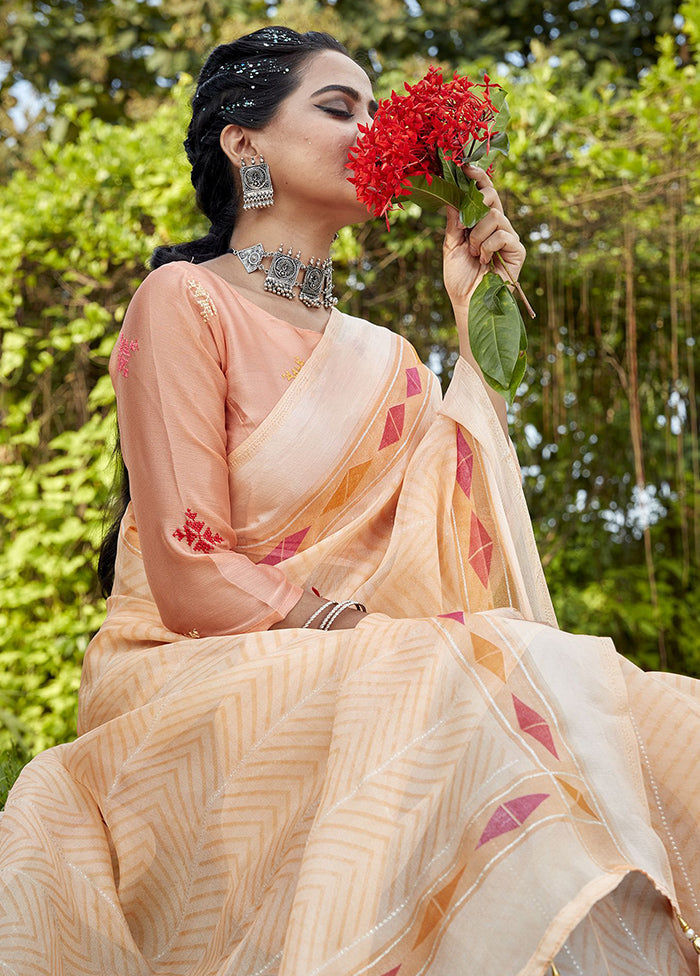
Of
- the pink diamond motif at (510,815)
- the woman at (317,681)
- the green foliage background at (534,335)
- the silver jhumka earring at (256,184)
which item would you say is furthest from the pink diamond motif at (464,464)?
the green foliage background at (534,335)

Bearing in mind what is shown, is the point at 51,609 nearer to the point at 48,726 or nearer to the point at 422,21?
the point at 48,726

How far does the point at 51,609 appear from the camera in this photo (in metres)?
4.11

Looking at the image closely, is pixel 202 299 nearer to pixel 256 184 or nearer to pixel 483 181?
pixel 256 184

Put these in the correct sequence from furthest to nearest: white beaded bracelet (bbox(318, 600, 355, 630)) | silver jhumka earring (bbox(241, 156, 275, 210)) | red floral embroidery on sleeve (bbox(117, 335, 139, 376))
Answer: silver jhumka earring (bbox(241, 156, 275, 210)) < red floral embroidery on sleeve (bbox(117, 335, 139, 376)) < white beaded bracelet (bbox(318, 600, 355, 630))

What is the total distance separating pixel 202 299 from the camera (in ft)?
6.43

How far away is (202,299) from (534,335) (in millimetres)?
2867

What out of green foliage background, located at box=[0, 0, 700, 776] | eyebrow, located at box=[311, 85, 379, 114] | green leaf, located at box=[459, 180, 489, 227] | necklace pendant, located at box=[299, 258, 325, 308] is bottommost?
green foliage background, located at box=[0, 0, 700, 776]

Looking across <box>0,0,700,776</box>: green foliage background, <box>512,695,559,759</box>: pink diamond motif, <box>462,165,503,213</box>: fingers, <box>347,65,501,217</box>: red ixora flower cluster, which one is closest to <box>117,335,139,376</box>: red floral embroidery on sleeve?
<box>347,65,501,217</box>: red ixora flower cluster

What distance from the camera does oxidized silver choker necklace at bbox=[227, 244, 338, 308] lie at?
214 cm

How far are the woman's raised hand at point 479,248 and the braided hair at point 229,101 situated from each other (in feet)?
1.59

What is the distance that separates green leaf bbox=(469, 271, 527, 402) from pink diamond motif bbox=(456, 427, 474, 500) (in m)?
0.21

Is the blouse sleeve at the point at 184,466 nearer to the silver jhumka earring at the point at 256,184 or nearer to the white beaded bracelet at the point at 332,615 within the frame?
the white beaded bracelet at the point at 332,615

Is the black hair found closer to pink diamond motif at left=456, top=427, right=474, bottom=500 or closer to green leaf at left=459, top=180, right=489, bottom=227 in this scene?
green leaf at left=459, top=180, right=489, bottom=227

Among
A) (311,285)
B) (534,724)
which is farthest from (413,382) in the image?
(534,724)
